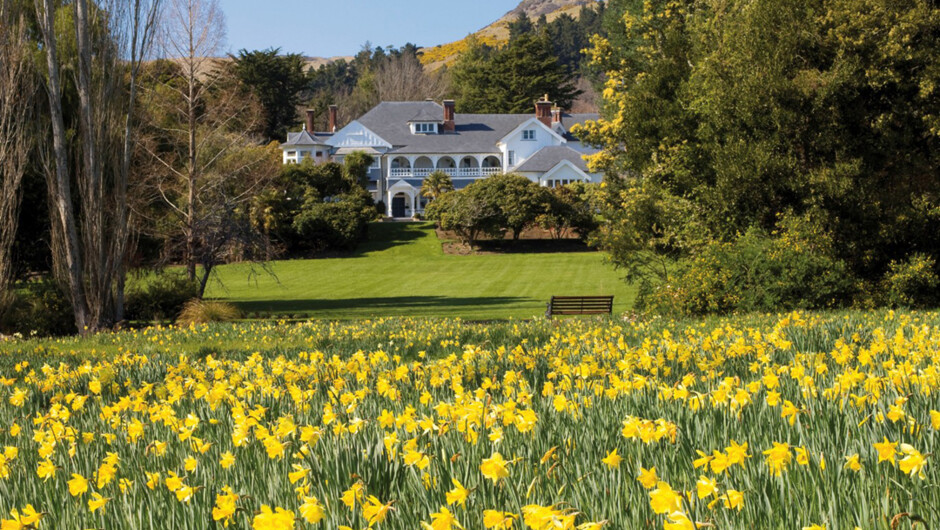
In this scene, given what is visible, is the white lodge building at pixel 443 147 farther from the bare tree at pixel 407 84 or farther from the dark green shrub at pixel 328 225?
the bare tree at pixel 407 84

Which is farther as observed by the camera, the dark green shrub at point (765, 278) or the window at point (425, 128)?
the window at point (425, 128)

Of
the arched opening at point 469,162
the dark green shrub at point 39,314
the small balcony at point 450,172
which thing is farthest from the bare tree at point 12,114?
the arched opening at point 469,162

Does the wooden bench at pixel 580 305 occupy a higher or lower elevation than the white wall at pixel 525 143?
lower

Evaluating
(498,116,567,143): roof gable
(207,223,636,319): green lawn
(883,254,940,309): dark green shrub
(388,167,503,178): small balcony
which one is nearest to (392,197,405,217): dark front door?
(388,167,503,178): small balcony

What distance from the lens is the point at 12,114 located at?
1852 cm

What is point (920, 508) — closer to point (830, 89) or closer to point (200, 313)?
point (830, 89)

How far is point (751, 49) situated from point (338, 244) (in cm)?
3711

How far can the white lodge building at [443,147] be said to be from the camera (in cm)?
7144

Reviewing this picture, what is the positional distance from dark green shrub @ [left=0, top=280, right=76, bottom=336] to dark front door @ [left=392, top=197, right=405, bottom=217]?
53330 mm

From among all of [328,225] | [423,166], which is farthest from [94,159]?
[423,166]

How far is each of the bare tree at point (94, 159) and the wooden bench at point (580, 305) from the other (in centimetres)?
1081

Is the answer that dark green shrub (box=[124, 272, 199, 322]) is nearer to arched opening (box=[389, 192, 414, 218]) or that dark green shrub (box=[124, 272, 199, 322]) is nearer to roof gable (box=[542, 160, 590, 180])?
roof gable (box=[542, 160, 590, 180])

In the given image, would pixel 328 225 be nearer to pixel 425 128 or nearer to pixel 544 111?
pixel 425 128

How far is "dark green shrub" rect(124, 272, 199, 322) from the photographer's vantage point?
23.3 metres
